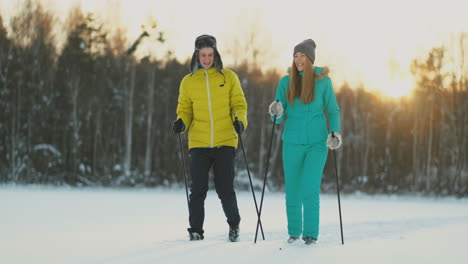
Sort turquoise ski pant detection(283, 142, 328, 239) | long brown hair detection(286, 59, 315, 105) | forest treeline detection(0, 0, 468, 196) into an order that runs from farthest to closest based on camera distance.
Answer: forest treeline detection(0, 0, 468, 196) < long brown hair detection(286, 59, 315, 105) < turquoise ski pant detection(283, 142, 328, 239)

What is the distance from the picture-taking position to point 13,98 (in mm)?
21844

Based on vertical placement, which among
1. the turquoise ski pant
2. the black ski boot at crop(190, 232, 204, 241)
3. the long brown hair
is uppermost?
the long brown hair

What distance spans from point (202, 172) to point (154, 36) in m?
19.6

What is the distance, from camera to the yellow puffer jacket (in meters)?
4.73

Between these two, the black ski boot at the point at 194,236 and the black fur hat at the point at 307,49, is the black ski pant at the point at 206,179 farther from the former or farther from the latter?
the black fur hat at the point at 307,49

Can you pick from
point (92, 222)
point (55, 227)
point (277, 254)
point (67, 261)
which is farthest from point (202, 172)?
point (92, 222)

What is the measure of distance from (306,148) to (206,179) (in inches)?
36.1

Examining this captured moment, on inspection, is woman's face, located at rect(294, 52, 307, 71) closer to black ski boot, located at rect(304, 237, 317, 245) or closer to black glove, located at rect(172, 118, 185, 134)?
black glove, located at rect(172, 118, 185, 134)

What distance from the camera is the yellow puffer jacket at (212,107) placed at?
186 inches

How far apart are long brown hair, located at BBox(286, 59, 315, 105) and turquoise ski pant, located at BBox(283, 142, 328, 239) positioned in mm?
398

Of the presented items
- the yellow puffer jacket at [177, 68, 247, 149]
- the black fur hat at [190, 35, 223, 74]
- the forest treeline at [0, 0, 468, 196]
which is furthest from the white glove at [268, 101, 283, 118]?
the forest treeline at [0, 0, 468, 196]

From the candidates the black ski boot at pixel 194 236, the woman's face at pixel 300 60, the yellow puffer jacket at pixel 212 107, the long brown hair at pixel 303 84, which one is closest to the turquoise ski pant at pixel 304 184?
the long brown hair at pixel 303 84

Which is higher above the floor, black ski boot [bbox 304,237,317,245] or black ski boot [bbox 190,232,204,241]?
black ski boot [bbox 304,237,317,245]

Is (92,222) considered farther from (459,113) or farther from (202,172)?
(459,113)
